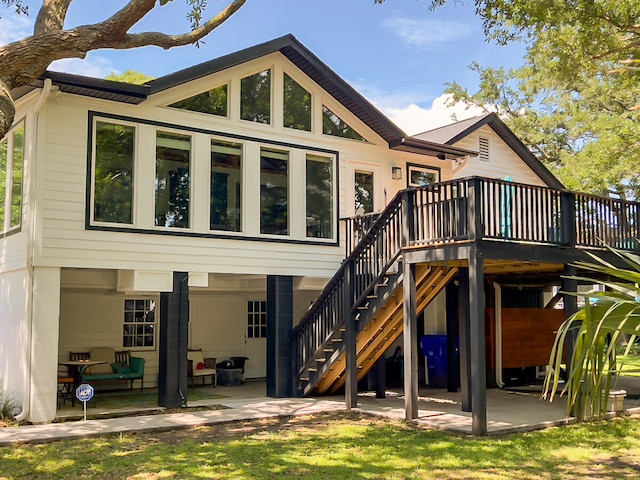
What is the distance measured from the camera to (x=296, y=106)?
43.9 feet

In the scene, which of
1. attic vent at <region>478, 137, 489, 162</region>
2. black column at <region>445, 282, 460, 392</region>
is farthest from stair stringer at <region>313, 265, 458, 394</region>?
attic vent at <region>478, 137, 489, 162</region>

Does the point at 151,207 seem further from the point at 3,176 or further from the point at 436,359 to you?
the point at 436,359

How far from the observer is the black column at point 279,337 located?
12.5 meters

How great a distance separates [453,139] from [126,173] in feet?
26.5

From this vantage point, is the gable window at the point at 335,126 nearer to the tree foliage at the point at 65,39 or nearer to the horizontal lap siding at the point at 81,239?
the horizontal lap siding at the point at 81,239

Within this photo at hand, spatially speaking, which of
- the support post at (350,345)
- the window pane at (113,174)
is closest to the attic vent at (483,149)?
the support post at (350,345)

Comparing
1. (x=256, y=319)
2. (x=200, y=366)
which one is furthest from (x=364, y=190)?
(x=200, y=366)

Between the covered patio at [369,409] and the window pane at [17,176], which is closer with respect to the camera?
the covered patio at [369,409]

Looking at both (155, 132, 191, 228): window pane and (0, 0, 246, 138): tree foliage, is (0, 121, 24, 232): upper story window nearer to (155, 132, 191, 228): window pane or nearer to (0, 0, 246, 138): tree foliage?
(155, 132, 191, 228): window pane

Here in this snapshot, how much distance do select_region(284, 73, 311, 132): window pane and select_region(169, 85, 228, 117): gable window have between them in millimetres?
1346

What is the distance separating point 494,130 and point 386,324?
802 centimetres

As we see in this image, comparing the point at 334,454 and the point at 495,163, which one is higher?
the point at 495,163

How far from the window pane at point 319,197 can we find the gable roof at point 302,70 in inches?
53.4

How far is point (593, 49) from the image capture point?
13.0 meters
